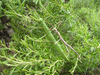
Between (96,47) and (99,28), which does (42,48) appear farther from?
(99,28)

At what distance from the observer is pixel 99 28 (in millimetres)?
1004

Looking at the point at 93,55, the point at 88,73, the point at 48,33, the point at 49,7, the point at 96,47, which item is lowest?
the point at 88,73

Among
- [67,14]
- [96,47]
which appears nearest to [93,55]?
[96,47]

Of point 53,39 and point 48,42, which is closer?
point 53,39

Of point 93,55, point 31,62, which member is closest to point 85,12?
point 93,55

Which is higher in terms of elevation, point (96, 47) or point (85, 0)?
point (85, 0)

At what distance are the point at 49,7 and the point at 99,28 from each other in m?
0.61

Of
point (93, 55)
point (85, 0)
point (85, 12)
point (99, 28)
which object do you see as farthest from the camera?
point (85, 0)

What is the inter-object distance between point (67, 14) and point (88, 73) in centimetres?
93

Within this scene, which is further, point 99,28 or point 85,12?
point 85,12

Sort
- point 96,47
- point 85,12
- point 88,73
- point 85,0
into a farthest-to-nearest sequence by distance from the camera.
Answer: point 85,0, point 85,12, point 88,73, point 96,47

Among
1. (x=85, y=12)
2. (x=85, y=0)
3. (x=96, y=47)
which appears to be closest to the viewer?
(x=96, y=47)

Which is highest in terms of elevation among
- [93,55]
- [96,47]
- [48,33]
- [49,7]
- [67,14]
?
[49,7]

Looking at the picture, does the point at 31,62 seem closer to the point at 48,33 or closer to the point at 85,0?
the point at 48,33
